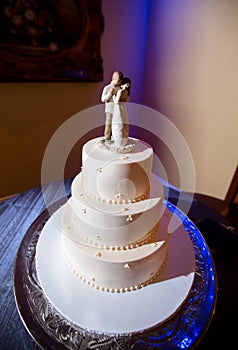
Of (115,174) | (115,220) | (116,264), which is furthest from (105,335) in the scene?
(115,174)

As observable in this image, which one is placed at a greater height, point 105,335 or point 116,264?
point 116,264

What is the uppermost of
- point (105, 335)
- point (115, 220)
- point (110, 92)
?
point (110, 92)

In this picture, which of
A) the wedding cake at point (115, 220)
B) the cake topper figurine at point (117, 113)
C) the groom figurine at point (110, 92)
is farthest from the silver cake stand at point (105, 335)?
the groom figurine at point (110, 92)

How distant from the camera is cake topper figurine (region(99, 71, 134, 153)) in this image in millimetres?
948

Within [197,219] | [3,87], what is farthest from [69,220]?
[3,87]

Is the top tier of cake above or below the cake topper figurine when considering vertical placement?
below

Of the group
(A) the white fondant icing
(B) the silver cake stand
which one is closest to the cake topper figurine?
(A) the white fondant icing

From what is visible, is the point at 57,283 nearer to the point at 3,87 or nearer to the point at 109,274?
the point at 109,274

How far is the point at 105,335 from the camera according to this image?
Answer: 0.89 m

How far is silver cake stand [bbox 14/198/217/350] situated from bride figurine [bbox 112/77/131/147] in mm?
758

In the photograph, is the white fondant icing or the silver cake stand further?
the white fondant icing

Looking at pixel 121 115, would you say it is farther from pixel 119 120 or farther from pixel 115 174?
pixel 115 174

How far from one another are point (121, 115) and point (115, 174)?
0.25 meters

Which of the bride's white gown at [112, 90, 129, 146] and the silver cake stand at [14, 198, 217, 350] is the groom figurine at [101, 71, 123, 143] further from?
the silver cake stand at [14, 198, 217, 350]
